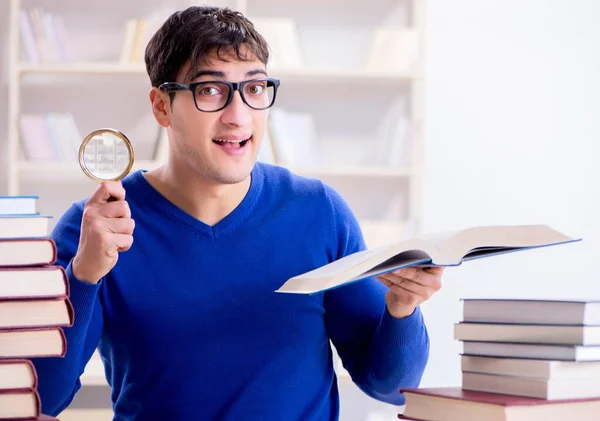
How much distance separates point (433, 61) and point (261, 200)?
2.52 m

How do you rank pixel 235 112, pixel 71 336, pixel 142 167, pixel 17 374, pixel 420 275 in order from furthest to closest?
pixel 142 167, pixel 235 112, pixel 71 336, pixel 420 275, pixel 17 374

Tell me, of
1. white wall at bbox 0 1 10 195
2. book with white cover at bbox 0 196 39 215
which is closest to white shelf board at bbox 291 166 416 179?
white wall at bbox 0 1 10 195

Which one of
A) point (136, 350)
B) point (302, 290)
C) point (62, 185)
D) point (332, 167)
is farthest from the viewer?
point (62, 185)

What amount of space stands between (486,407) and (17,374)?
585 mm

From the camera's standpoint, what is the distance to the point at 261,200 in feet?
5.88

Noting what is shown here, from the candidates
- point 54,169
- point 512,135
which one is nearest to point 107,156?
point 54,169

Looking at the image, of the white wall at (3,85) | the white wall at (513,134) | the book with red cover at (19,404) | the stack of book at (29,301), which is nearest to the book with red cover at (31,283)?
the stack of book at (29,301)

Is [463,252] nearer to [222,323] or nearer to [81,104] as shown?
[222,323]

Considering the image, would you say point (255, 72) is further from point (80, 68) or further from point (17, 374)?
point (80, 68)

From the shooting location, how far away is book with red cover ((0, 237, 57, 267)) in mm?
1145

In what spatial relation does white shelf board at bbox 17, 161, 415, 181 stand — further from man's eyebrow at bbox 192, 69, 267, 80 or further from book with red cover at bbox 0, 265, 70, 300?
book with red cover at bbox 0, 265, 70, 300

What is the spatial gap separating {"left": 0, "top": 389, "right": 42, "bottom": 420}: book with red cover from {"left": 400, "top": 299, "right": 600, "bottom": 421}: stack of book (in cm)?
50

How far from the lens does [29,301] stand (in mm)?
1146

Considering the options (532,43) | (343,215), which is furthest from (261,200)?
(532,43)
